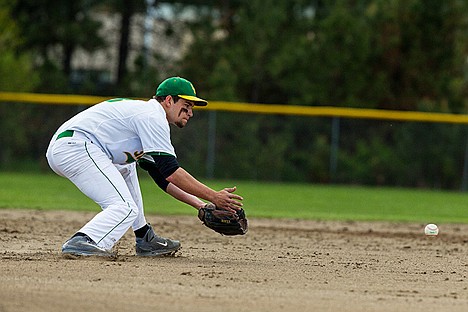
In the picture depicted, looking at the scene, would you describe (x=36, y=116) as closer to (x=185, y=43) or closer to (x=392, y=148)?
(x=185, y=43)

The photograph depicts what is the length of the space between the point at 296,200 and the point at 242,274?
9.77m

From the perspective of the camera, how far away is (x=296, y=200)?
15984 mm

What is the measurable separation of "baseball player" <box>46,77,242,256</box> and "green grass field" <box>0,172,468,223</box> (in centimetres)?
582

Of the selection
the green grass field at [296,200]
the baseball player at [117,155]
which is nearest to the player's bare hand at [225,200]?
the baseball player at [117,155]

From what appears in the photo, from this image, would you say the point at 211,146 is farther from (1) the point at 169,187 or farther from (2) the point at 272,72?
(1) the point at 169,187

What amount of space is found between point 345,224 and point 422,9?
12085mm

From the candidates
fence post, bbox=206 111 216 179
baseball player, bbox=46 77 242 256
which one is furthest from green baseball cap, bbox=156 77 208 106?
fence post, bbox=206 111 216 179

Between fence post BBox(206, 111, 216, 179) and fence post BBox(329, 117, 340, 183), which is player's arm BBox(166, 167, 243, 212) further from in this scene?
fence post BBox(329, 117, 340, 183)

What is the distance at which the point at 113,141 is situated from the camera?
22.3 ft

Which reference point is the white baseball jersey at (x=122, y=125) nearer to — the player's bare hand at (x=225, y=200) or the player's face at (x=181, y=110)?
the player's face at (x=181, y=110)

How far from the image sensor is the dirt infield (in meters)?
5.02

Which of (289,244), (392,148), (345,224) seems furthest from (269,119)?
(289,244)

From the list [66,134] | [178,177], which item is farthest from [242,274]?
[66,134]

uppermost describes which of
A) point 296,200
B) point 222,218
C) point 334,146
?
point 222,218
